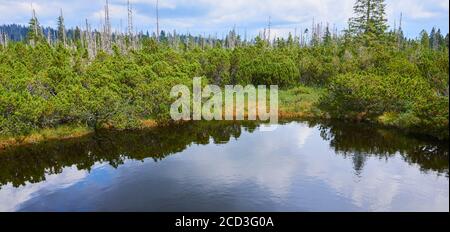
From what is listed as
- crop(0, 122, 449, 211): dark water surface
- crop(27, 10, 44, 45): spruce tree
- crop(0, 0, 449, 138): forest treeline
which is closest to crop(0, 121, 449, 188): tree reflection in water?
crop(0, 122, 449, 211): dark water surface

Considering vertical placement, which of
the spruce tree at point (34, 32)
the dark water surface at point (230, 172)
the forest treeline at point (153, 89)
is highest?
the spruce tree at point (34, 32)

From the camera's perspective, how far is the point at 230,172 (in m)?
26.1

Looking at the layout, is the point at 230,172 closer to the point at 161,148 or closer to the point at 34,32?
the point at 161,148

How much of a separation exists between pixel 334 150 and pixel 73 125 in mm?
21633

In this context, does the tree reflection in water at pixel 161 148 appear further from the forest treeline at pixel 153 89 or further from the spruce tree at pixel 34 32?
the spruce tree at pixel 34 32

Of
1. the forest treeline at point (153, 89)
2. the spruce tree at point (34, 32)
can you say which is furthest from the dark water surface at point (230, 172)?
the spruce tree at point (34, 32)

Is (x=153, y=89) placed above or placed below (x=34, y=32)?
below

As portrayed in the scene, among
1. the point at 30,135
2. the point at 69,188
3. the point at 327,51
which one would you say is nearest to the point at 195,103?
the point at 30,135

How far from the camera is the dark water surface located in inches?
850

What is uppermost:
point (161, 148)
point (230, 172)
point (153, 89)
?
point (153, 89)

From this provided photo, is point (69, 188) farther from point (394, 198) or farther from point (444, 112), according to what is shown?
point (444, 112)

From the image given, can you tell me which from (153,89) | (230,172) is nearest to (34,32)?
(153,89)

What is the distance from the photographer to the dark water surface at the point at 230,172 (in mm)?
21578

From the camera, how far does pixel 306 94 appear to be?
167ft
